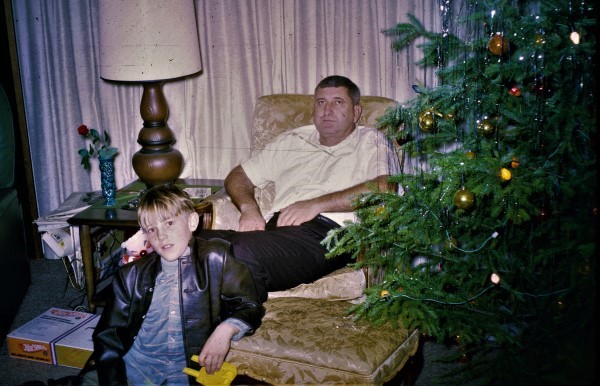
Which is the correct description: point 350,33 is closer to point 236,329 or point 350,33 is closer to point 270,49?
point 270,49

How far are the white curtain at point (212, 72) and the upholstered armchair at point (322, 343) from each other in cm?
127

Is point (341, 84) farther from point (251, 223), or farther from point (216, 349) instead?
point (216, 349)

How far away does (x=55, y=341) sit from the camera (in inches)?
96.1

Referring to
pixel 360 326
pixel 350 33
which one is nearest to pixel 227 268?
pixel 360 326

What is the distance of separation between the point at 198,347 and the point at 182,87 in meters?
1.95

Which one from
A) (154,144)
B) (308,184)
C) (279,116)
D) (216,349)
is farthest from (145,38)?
(216,349)

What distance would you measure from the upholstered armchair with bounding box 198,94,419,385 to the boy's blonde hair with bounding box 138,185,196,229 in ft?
1.53

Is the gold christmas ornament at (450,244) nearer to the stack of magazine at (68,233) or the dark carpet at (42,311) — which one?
the dark carpet at (42,311)

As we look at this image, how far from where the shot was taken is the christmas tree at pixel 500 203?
1.62m

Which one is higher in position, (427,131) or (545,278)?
(427,131)

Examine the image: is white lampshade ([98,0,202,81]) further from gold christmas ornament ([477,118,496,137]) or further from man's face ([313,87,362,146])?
gold christmas ornament ([477,118,496,137])

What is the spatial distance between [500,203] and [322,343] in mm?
697

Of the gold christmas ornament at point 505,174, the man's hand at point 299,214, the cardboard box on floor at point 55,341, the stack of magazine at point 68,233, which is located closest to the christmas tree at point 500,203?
the gold christmas ornament at point 505,174

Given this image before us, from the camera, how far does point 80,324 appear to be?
2.57 metres
